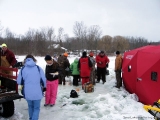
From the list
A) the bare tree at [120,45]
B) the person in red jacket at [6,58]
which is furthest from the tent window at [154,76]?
the bare tree at [120,45]

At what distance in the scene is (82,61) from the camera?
9.27m

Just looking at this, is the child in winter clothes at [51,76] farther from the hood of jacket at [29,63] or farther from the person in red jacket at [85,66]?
the person in red jacket at [85,66]

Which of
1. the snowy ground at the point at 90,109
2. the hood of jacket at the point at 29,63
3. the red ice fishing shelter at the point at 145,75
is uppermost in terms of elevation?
the hood of jacket at the point at 29,63

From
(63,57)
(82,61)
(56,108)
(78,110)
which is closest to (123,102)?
(78,110)

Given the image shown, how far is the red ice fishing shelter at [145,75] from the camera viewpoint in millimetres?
6059

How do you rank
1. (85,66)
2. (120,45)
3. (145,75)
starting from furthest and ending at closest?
(120,45) < (85,66) < (145,75)

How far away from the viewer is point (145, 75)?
649 centimetres

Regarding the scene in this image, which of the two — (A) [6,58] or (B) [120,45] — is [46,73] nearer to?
(A) [6,58]

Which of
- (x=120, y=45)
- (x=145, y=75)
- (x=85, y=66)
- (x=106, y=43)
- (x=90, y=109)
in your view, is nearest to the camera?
(x=90, y=109)

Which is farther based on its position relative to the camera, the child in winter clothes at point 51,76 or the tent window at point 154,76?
the child in winter clothes at point 51,76

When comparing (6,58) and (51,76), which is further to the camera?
(6,58)

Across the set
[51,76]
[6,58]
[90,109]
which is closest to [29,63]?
[51,76]

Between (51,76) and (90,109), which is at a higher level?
(51,76)

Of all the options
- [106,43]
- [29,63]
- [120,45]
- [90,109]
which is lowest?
[90,109]
